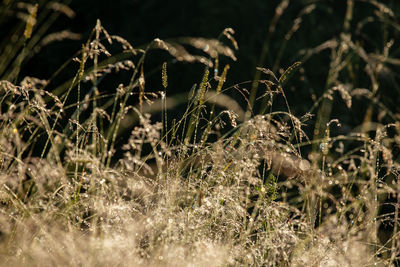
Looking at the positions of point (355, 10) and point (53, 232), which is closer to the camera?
point (53, 232)

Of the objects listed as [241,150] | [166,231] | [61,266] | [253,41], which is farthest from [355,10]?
[61,266]

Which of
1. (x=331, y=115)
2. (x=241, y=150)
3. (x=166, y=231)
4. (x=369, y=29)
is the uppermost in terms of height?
(x=369, y=29)

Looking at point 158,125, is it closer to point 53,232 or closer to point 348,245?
point 53,232

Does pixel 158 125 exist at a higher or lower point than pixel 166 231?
higher

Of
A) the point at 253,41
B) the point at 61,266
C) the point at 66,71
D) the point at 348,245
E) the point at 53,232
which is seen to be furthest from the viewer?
the point at 253,41

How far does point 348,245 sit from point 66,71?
92.3 inches

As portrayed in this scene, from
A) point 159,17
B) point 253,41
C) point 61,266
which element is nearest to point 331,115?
point 253,41

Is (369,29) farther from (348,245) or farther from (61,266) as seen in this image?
(61,266)

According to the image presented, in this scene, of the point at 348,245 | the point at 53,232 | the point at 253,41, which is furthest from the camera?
the point at 253,41

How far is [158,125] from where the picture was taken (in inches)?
63.8

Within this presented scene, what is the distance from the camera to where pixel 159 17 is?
12.1 ft

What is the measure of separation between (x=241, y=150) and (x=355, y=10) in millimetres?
2795

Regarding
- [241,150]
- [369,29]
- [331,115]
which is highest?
[369,29]

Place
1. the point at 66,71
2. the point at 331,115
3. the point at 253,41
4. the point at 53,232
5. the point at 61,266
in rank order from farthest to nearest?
1. the point at 253,41
2. the point at 331,115
3. the point at 66,71
4. the point at 53,232
5. the point at 61,266
